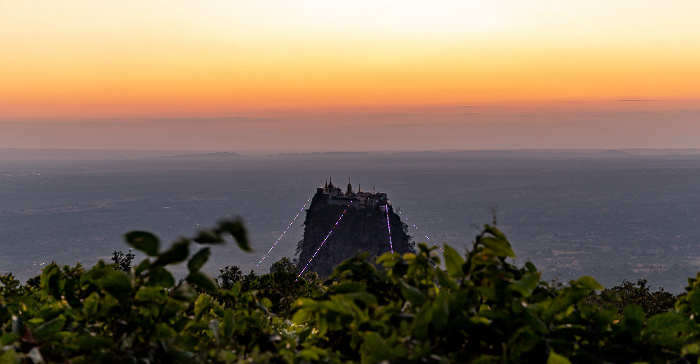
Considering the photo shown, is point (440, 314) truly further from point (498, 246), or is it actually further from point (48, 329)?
point (48, 329)

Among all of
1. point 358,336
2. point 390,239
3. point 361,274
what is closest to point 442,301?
point 358,336

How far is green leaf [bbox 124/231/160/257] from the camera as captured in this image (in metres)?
1.93

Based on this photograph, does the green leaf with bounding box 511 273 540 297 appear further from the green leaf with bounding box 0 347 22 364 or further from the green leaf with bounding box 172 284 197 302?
the green leaf with bounding box 0 347 22 364

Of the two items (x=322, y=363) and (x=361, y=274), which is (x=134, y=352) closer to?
(x=322, y=363)

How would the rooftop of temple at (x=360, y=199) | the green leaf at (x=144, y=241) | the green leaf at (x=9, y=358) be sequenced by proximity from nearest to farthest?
1. the green leaf at (x=9, y=358)
2. the green leaf at (x=144, y=241)
3. the rooftop of temple at (x=360, y=199)

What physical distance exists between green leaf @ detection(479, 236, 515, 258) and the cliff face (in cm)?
11914

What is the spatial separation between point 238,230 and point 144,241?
0.34 metres

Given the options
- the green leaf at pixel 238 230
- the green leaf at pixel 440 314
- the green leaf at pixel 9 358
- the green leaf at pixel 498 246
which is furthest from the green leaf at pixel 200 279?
the green leaf at pixel 498 246

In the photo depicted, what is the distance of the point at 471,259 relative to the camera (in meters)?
2.34

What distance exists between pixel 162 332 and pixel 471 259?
48.0 inches

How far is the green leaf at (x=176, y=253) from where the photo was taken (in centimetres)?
198

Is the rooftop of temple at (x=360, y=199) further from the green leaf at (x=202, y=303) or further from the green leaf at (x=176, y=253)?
the green leaf at (x=176, y=253)

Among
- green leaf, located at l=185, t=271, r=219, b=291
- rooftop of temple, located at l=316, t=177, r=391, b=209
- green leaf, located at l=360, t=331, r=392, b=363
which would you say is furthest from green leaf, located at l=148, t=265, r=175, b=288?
rooftop of temple, located at l=316, t=177, r=391, b=209

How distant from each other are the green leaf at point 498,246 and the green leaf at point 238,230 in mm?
929
